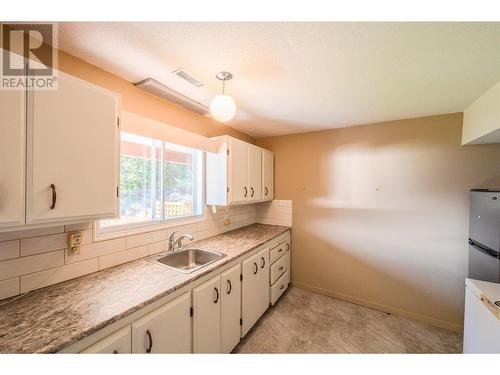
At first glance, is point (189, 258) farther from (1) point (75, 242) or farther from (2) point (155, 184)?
(1) point (75, 242)

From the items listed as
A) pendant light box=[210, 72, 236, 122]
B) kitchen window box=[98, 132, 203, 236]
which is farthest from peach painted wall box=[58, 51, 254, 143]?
pendant light box=[210, 72, 236, 122]

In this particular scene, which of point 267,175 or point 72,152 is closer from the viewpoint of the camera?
point 72,152

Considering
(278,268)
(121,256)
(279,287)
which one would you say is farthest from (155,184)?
(279,287)

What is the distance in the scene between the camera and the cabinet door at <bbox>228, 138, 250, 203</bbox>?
2184 millimetres

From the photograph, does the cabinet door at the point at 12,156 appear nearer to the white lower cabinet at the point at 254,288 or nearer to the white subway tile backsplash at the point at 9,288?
the white subway tile backsplash at the point at 9,288

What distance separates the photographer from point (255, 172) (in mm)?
2609

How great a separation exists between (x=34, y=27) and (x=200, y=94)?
985 millimetres

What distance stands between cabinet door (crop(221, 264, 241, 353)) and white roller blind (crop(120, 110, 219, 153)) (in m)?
1.27

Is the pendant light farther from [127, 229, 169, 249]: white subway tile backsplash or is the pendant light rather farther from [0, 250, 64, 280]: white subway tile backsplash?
[0, 250, 64, 280]: white subway tile backsplash

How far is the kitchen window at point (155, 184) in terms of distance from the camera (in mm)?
1594

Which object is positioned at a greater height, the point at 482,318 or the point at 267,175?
the point at 267,175

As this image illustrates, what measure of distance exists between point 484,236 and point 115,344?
2.70 metres

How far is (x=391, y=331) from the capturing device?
197 centimetres

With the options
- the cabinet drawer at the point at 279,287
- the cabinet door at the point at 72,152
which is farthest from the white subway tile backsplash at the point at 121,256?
the cabinet drawer at the point at 279,287
